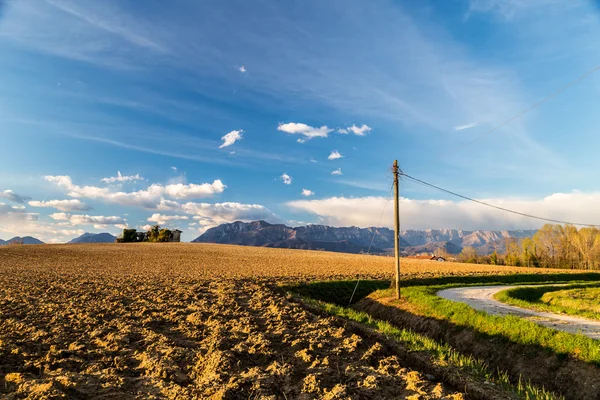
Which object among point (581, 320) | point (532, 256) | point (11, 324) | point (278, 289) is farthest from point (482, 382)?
point (532, 256)

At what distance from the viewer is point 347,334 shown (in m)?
13.3

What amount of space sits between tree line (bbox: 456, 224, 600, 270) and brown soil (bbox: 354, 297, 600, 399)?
10027cm

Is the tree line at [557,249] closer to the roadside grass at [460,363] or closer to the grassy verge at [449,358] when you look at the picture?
the grassy verge at [449,358]

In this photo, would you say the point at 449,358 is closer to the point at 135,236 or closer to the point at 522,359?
the point at 522,359

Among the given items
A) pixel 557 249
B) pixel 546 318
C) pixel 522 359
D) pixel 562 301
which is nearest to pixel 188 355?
pixel 522 359

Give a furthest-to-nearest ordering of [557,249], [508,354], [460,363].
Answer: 1. [557,249]
2. [508,354]
3. [460,363]

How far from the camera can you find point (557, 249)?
324 feet

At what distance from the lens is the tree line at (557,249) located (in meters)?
92.6

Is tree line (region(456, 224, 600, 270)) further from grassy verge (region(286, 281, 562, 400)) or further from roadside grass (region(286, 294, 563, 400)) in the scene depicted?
roadside grass (region(286, 294, 563, 400))

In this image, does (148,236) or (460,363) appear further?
(148,236)

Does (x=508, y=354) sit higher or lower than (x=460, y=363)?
lower

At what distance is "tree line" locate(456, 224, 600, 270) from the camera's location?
304ft

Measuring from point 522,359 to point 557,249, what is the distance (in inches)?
4260

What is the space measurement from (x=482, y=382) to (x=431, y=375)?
131 cm
